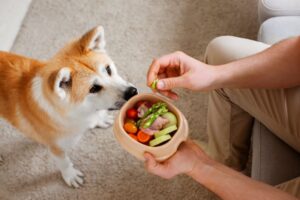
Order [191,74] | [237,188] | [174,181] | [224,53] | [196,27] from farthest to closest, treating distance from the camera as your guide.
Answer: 1. [196,27]
2. [174,181]
3. [224,53]
4. [191,74]
5. [237,188]

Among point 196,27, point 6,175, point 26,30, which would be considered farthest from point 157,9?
point 6,175

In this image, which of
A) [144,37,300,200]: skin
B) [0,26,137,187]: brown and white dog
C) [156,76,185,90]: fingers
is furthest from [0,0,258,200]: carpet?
[156,76,185,90]: fingers

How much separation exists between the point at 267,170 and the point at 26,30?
1.41 meters

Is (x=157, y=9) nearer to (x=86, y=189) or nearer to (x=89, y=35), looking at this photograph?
(x=89, y=35)

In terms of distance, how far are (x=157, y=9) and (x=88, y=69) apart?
2.97 feet

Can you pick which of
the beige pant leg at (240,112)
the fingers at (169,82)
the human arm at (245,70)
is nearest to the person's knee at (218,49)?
the beige pant leg at (240,112)

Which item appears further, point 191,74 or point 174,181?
point 174,181

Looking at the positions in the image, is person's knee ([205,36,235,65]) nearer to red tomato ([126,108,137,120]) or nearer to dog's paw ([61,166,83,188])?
red tomato ([126,108,137,120])

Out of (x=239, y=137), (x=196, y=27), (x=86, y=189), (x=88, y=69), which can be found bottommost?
(x=86, y=189)

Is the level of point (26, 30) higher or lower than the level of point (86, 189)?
higher

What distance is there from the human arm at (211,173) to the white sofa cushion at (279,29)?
0.51m

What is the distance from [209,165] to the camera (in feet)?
2.87

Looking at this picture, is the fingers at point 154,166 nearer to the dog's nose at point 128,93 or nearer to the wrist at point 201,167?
the wrist at point 201,167

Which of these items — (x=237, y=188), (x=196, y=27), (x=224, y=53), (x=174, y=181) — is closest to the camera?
(x=237, y=188)
